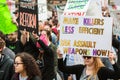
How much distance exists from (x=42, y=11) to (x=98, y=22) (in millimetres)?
3784

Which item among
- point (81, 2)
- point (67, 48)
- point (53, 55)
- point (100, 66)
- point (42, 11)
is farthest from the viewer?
point (42, 11)

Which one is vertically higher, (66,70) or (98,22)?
(98,22)

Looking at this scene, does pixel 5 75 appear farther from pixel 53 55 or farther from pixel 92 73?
pixel 92 73

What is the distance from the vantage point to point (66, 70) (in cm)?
655

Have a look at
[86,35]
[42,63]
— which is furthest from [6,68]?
[86,35]

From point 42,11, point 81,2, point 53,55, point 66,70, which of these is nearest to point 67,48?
point 66,70

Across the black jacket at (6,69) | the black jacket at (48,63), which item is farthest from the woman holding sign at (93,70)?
the black jacket at (48,63)

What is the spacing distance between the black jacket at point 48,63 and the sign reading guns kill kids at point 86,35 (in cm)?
143

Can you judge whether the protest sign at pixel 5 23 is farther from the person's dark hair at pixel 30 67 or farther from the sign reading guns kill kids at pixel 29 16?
the person's dark hair at pixel 30 67

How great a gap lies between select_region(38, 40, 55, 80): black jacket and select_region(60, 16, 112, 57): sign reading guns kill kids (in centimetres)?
143

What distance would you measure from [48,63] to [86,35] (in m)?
2.02

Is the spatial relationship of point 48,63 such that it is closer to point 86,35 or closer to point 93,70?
point 86,35

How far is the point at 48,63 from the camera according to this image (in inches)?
334

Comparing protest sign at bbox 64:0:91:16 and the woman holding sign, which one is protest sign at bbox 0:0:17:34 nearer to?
protest sign at bbox 64:0:91:16
